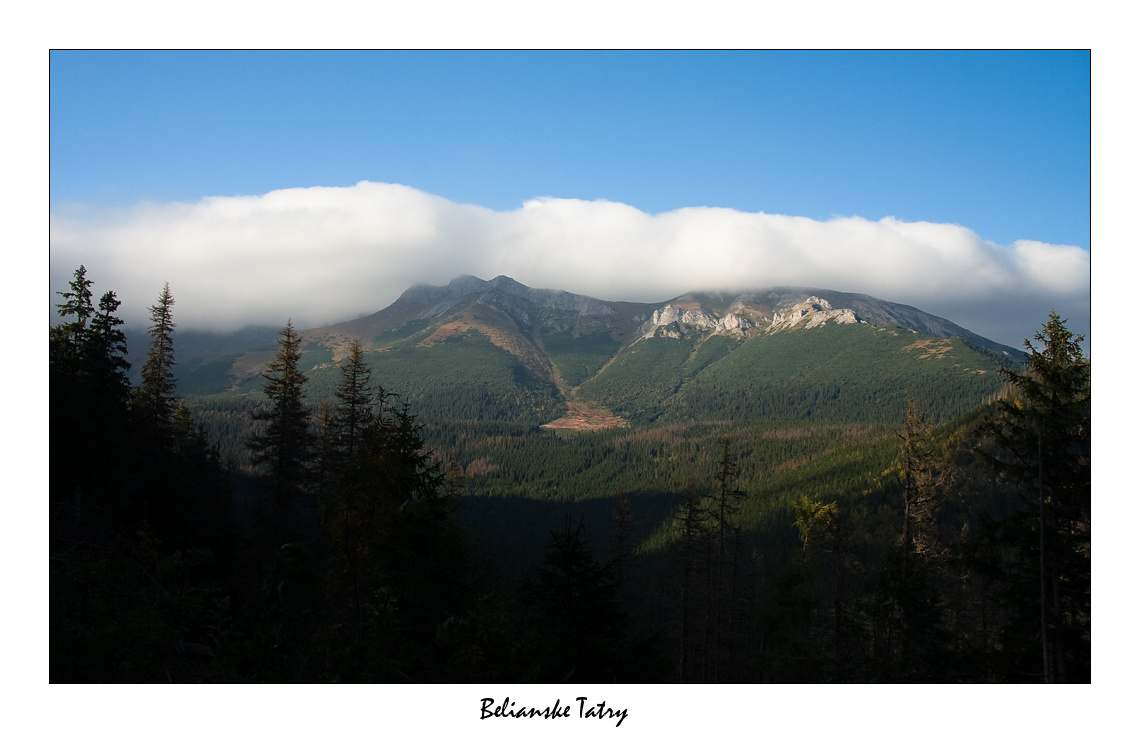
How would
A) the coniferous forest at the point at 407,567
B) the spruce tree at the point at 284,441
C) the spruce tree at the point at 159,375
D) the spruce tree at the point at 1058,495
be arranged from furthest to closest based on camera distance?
the spruce tree at the point at 159,375 → the spruce tree at the point at 284,441 → the spruce tree at the point at 1058,495 → the coniferous forest at the point at 407,567

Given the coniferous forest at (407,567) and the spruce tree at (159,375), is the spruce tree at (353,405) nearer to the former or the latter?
the coniferous forest at (407,567)

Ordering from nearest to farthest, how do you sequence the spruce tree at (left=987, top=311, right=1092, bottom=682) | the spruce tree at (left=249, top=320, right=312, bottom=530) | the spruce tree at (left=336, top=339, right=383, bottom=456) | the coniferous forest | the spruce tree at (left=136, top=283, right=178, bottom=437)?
the coniferous forest, the spruce tree at (left=987, top=311, right=1092, bottom=682), the spruce tree at (left=336, top=339, right=383, bottom=456), the spruce tree at (left=249, top=320, right=312, bottom=530), the spruce tree at (left=136, top=283, right=178, bottom=437)

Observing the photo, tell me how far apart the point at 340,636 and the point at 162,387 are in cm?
2331

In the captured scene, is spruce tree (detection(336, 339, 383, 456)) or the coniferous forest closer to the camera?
the coniferous forest

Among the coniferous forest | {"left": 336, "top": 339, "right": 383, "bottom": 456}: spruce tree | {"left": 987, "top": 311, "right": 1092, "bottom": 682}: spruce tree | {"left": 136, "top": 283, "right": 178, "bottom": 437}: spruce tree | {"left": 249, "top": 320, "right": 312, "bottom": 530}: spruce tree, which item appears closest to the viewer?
the coniferous forest

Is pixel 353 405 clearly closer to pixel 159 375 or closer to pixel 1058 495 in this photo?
pixel 159 375

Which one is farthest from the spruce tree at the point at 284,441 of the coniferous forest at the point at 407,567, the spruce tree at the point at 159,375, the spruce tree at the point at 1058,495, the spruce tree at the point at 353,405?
the spruce tree at the point at 1058,495

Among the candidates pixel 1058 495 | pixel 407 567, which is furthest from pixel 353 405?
pixel 1058 495

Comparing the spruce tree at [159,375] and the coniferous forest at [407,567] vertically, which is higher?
the spruce tree at [159,375]

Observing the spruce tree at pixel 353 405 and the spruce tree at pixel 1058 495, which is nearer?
the spruce tree at pixel 1058 495

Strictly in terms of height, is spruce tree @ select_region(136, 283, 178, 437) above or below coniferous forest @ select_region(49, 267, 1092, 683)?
above

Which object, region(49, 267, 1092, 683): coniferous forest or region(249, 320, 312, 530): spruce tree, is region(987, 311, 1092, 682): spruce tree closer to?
region(49, 267, 1092, 683): coniferous forest

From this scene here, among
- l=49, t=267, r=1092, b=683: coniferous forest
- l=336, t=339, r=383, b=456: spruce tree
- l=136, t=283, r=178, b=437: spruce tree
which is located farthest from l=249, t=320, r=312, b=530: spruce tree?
l=136, t=283, r=178, b=437: spruce tree
